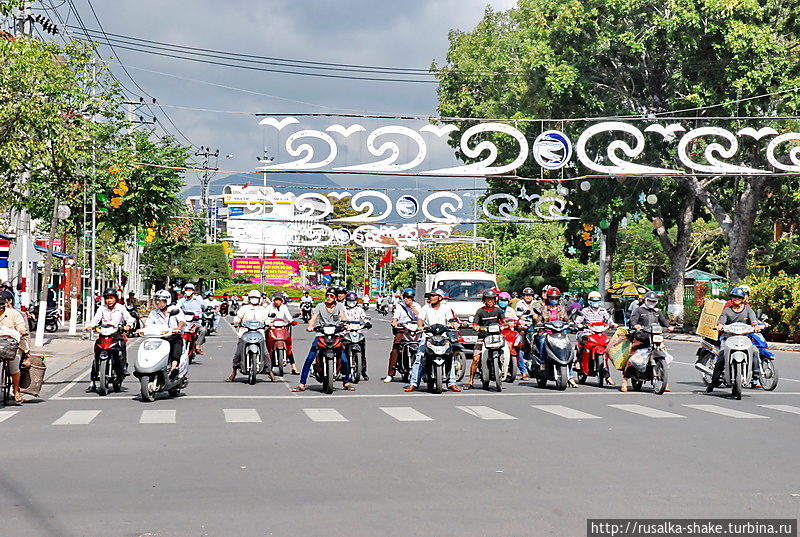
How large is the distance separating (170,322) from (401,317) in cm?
432

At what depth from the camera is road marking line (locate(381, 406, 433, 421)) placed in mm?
14602

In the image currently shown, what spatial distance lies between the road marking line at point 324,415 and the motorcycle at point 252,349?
480 cm

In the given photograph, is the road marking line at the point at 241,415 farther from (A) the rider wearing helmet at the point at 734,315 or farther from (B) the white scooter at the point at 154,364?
(A) the rider wearing helmet at the point at 734,315

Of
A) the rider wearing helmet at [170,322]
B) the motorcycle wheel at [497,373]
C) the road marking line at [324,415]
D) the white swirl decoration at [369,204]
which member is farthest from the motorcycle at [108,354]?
the white swirl decoration at [369,204]

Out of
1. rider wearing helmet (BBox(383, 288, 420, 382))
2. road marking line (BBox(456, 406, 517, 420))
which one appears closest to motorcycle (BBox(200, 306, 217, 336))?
rider wearing helmet (BBox(383, 288, 420, 382))

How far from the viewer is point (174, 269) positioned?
A: 274 feet

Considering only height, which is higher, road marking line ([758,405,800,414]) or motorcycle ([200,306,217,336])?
motorcycle ([200,306,217,336])

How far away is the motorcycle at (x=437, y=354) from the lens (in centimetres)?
1844

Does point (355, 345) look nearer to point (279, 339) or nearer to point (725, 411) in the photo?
point (279, 339)

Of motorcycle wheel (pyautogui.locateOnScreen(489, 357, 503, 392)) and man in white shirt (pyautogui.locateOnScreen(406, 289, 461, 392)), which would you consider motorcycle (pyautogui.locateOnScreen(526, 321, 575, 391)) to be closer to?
motorcycle wheel (pyautogui.locateOnScreen(489, 357, 503, 392))

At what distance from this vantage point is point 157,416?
48.3 ft

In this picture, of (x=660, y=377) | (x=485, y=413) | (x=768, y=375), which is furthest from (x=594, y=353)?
(x=485, y=413)

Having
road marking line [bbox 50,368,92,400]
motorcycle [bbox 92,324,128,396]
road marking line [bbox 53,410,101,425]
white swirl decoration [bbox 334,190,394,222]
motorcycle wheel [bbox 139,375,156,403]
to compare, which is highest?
white swirl decoration [bbox 334,190,394,222]

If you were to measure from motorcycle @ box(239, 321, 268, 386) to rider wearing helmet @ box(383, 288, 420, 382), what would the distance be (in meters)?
2.35
